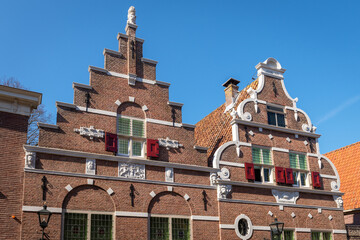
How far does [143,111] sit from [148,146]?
1607mm

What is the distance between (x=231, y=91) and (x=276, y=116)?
9.93ft

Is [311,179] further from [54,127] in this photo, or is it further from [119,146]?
[54,127]

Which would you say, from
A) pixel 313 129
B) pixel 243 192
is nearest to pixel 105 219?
pixel 243 192

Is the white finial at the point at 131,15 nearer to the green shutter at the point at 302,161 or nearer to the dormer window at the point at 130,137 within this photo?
the dormer window at the point at 130,137

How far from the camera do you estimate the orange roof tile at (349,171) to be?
24.3 m

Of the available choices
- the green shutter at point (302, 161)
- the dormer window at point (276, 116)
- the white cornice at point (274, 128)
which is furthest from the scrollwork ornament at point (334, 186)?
the dormer window at point (276, 116)

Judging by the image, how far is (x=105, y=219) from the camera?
14781mm

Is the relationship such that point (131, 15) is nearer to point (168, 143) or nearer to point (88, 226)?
point (168, 143)

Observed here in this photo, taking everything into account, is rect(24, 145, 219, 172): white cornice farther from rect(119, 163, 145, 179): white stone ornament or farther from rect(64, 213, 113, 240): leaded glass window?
rect(64, 213, 113, 240): leaded glass window

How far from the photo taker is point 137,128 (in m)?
16.8

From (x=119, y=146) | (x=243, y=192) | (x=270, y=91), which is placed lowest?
(x=243, y=192)

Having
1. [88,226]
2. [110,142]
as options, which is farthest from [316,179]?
[88,226]

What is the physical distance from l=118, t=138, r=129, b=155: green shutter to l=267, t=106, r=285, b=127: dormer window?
7.81 m

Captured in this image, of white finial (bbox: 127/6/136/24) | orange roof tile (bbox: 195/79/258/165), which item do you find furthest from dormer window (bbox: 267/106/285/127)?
white finial (bbox: 127/6/136/24)
